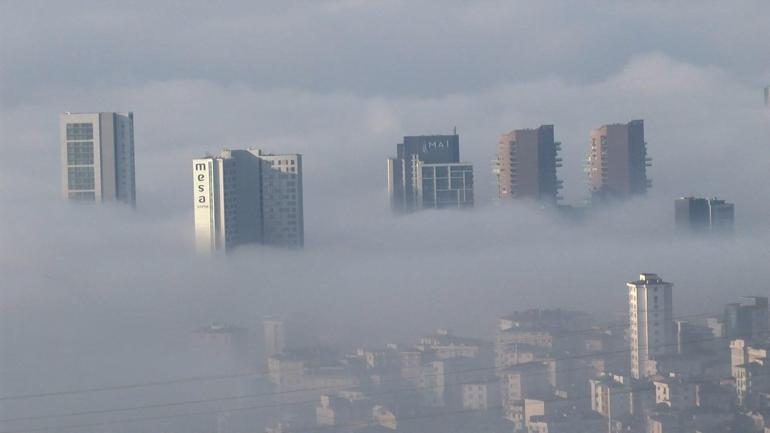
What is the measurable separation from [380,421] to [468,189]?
381 inches

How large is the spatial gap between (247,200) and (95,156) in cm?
185

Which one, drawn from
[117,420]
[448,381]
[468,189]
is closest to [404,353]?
[448,381]

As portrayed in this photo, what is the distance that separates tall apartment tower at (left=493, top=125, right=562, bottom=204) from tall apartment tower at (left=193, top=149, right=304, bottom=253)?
4397 mm

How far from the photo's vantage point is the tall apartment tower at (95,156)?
1802 centimetres

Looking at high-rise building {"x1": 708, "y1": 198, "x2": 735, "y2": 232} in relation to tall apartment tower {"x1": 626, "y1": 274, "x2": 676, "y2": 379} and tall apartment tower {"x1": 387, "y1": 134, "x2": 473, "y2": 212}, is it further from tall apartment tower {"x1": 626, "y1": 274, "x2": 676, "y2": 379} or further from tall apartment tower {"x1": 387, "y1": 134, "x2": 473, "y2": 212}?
tall apartment tower {"x1": 626, "y1": 274, "x2": 676, "y2": 379}

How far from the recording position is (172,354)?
529 inches

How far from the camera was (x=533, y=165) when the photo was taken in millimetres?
21844

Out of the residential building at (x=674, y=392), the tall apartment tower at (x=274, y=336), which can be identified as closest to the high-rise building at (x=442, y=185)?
the tall apartment tower at (x=274, y=336)

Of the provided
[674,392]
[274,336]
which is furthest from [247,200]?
[674,392]

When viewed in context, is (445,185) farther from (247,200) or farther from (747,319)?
(747,319)

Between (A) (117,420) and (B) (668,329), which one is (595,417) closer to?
(B) (668,329)

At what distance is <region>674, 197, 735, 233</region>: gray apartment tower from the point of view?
19.1 m

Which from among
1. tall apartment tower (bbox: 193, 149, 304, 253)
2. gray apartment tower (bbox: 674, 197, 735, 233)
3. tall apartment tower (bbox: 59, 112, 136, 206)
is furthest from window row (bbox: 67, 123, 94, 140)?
gray apartment tower (bbox: 674, 197, 735, 233)

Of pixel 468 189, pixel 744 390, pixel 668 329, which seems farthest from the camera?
pixel 468 189
